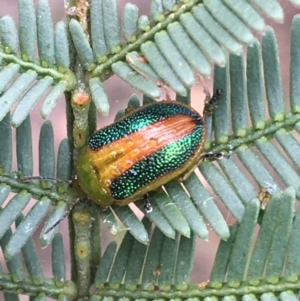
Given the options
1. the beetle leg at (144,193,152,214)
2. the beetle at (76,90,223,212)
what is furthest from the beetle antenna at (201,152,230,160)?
the beetle leg at (144,193,152,214)

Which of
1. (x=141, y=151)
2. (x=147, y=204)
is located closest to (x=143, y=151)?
(x=141, y=151)

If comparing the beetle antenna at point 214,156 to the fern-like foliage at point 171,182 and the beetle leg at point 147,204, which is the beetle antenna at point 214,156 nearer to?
the fern-like foliage at point 171,182

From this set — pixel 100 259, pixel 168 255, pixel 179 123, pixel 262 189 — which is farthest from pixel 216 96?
pixel 100 259

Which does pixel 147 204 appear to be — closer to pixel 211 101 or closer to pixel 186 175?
pixel 186 175

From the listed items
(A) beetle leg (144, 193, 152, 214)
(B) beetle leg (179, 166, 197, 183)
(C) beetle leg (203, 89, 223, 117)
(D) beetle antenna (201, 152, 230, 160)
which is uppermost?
(C) beetle leg (203, 89, 223, 117)

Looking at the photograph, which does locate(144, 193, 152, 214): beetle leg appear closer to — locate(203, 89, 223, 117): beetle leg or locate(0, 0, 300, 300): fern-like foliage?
locate(0, 0, 300, 300): fern-like foliage

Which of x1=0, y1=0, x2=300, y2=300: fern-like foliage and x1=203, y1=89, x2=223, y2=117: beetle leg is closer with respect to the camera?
x1=0, y1=0, x2=300, y2=300: fern-like foliage

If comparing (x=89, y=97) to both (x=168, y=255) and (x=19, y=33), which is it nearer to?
(x=19, y=33)
